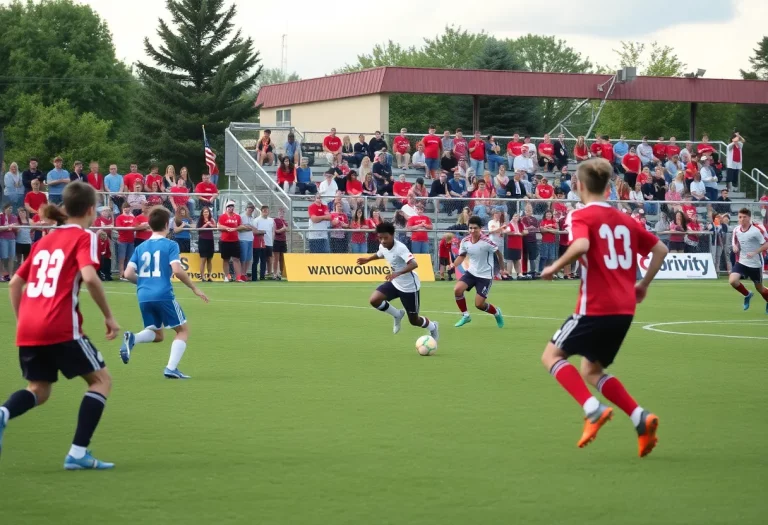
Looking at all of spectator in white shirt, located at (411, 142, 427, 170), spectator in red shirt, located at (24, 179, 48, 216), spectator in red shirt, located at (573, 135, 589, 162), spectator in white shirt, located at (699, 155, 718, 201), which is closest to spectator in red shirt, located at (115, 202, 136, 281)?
spectator in red shirt, located at (24, 179, 48, 216)

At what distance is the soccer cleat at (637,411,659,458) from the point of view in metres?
7.22

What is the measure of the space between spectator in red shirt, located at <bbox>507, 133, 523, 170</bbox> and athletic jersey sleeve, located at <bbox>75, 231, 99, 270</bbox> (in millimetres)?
30813

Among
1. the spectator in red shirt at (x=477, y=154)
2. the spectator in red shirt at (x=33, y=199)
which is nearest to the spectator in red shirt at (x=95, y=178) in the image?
the spectator in red shirt at (x=33, y=199)

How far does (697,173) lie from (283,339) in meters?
24.9

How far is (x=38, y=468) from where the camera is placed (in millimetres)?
7176

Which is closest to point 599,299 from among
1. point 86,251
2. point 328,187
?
point 86,251

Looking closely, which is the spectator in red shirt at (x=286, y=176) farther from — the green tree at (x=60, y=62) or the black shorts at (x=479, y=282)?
the green tree at (x=60, y=62)

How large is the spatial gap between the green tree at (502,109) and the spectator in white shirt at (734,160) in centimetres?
1995

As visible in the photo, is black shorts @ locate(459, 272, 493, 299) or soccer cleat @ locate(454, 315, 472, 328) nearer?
black shorts @ locate(459, 272, 493, 299)

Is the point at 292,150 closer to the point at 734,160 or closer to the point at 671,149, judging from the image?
the point at 671,149

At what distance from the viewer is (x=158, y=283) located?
11.6 metres

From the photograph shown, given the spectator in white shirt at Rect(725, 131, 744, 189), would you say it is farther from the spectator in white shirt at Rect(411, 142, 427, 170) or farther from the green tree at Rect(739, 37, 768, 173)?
the green tree at Rect(739, 37, 768, 173)

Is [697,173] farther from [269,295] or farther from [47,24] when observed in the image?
[47,24]

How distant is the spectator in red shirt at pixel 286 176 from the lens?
3241cm
